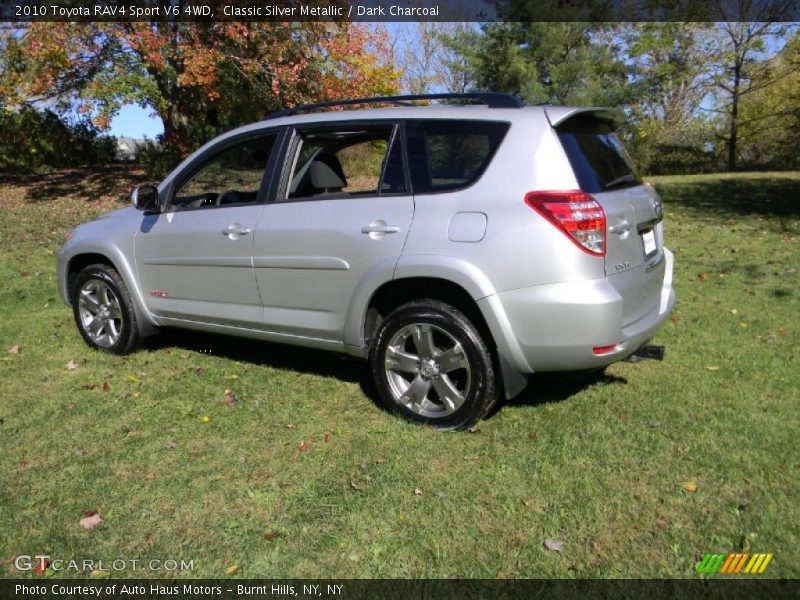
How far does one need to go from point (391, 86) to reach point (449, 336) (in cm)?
1455

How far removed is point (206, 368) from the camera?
5242 millimetres

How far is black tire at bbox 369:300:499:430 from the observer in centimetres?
380

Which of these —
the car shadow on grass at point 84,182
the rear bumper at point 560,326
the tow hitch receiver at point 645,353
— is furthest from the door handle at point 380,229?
the car shadow on grass at point 84,182

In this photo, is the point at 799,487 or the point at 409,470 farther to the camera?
the point at 409,470

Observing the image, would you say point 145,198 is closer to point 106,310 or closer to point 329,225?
point 106,310

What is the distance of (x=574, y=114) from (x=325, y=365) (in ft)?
8.77

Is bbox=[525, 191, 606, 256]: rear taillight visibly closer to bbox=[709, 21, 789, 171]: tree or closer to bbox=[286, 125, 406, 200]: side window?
bbox=[286, 125, 406, 200]: side window

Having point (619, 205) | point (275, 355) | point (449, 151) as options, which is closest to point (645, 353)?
point (619, 205)

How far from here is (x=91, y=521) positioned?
10.4ft

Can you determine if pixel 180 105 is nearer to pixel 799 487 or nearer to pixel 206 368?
pixel 206 368

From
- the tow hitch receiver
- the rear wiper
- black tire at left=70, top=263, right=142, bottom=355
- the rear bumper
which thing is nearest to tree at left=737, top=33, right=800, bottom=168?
the rear wiper

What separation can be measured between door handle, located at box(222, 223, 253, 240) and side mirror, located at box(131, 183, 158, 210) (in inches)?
33.9

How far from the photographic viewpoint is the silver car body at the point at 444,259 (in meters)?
3.53

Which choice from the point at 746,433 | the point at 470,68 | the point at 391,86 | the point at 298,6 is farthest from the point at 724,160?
the point at 746,433
